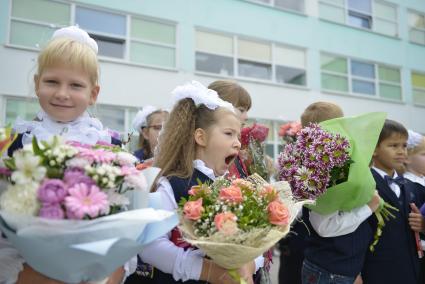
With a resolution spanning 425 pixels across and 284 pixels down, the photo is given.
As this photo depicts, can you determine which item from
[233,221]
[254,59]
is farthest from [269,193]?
[254,59]

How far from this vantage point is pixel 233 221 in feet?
4.54

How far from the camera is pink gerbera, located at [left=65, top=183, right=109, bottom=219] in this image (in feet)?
3.62

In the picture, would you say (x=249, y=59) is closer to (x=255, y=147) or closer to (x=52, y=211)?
(x=255, y=147)

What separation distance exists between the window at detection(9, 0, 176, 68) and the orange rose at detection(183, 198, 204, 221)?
8.45 metres

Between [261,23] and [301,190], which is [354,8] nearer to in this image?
[261,23]

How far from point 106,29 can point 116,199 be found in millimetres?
9909

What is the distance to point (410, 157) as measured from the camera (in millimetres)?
3693

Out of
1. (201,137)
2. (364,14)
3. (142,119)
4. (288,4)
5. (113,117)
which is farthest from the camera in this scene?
(364,14)

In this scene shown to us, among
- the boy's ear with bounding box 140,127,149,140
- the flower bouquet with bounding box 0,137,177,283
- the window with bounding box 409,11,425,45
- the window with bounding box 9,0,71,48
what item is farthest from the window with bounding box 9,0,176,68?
the window with bounding box 409,11,425,45

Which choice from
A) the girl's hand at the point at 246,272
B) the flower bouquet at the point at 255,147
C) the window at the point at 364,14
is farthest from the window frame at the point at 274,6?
the girl's hand at the point at 246,272

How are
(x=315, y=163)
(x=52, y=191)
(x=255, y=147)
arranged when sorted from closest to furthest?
1. (x=52, y=191)
2. (x=315, y=163)
3. (x=255, y=147)

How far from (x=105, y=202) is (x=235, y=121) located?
103cm

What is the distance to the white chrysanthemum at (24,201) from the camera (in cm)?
113

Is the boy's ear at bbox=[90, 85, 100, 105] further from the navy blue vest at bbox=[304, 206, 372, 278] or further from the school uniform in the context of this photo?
the navy blue vest at bbox=[304, 206, 372, 278]
